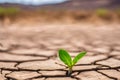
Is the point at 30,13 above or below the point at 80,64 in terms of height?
above

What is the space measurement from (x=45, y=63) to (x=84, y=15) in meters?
5.87

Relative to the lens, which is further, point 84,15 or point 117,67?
point 84,15

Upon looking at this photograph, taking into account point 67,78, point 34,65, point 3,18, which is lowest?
point 67,78

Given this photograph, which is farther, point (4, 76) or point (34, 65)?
point (34, 65)

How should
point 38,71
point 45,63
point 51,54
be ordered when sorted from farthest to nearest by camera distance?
point 51,54 < point 45,63 < point 38,71

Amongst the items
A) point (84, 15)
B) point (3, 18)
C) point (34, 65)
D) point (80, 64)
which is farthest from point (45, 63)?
point (84, 15)

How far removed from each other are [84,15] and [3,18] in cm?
218

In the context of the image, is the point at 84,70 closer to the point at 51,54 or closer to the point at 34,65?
the point at 34,65

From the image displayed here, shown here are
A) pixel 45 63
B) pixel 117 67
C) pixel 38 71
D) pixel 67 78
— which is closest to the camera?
pixel 67 78

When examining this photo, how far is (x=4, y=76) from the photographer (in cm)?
157

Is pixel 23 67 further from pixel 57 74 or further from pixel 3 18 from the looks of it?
pixel 3 18

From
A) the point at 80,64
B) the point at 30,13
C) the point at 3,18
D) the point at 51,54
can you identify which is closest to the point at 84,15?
the point at 30,13

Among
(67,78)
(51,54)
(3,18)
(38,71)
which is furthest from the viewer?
(3,18)

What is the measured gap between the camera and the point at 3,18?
7051mm
